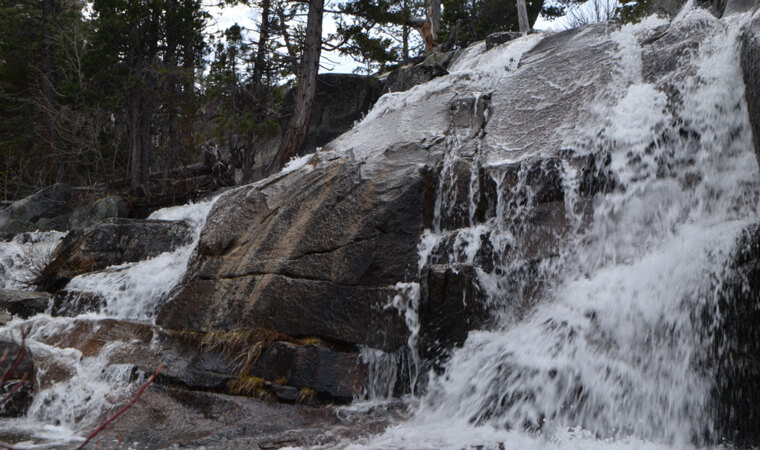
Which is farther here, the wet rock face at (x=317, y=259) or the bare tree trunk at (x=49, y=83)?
the bare tree trunk at (x=49, y=83)

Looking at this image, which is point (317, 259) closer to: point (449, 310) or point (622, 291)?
point (449, 310)

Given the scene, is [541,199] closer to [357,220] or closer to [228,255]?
[357,220]

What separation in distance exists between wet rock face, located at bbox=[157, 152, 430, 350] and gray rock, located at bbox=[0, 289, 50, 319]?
2.83 m

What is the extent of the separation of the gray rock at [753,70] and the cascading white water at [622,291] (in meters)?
0.56

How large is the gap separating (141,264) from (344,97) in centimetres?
1011

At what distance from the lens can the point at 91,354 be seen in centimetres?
677

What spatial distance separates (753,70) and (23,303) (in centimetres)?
941

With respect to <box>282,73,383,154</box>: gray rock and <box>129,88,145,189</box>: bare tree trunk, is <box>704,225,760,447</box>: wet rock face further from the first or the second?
<box>129,88,145,189</box>: bare tree trunk

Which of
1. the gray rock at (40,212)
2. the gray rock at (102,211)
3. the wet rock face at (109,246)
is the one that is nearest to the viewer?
the wet rock face at (109,246)

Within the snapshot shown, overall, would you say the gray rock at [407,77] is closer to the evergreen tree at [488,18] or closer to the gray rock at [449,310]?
the evergreen tree at [488,18]

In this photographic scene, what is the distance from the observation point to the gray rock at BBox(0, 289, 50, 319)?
866 cm

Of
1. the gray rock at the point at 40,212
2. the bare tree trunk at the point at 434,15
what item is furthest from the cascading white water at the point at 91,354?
the bare tree trunk at the point at 434,15

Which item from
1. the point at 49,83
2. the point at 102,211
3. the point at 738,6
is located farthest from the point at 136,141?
the point at 738,6

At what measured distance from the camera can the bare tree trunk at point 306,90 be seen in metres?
13.6
